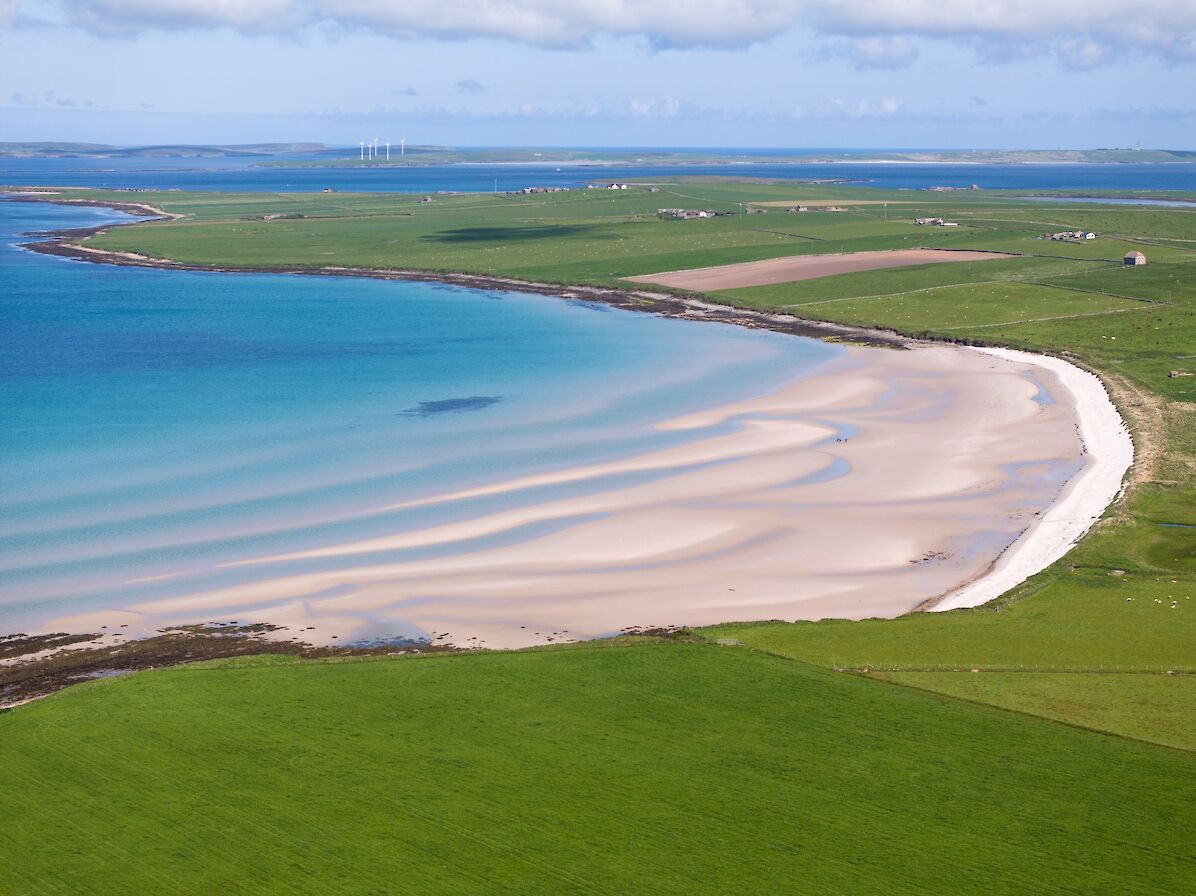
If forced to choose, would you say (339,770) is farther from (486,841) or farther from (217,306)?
(217,306)

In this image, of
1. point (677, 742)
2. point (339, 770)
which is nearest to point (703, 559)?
point (677, 742)

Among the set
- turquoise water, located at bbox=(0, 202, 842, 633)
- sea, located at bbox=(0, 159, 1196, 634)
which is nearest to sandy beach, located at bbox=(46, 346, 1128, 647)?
sea, located at bbox=(0, 159, 1196, 634)

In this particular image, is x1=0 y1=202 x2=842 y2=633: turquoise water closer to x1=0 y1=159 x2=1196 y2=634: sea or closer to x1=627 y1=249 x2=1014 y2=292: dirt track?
x1=0 y1=159 x2=1196 y2=634: sea

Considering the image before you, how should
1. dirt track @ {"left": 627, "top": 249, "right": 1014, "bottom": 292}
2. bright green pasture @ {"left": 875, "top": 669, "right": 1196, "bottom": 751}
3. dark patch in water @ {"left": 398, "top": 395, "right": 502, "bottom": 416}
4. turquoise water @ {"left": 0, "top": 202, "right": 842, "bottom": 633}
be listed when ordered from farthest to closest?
dirt track @ {"left": 627, "top": 249, "right": 1014, "bottom": 292} → dark patch in water @ {"left": 398, "top": 395, "right": 502, "bottom": 416} → turquoise water @ {"left": 0, "top": 202, "right": 842, "bottom": 633} → bright green pasture @ {"left": 875, "top": 669, "right": 1196, "bottom": 751}

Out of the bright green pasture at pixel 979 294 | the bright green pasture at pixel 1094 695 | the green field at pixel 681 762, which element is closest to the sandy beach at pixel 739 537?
the bright green pasture at pixel 979 294

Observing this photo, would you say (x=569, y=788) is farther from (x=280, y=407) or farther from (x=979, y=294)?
(x=979, y=294)

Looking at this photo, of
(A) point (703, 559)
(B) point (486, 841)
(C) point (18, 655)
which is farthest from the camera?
(A) point (703, 559)

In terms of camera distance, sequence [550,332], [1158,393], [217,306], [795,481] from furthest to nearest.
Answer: [217,306]
[550,332]
[1158,393]
[795,481]

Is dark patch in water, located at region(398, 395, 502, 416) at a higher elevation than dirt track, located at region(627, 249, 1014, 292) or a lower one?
lower
